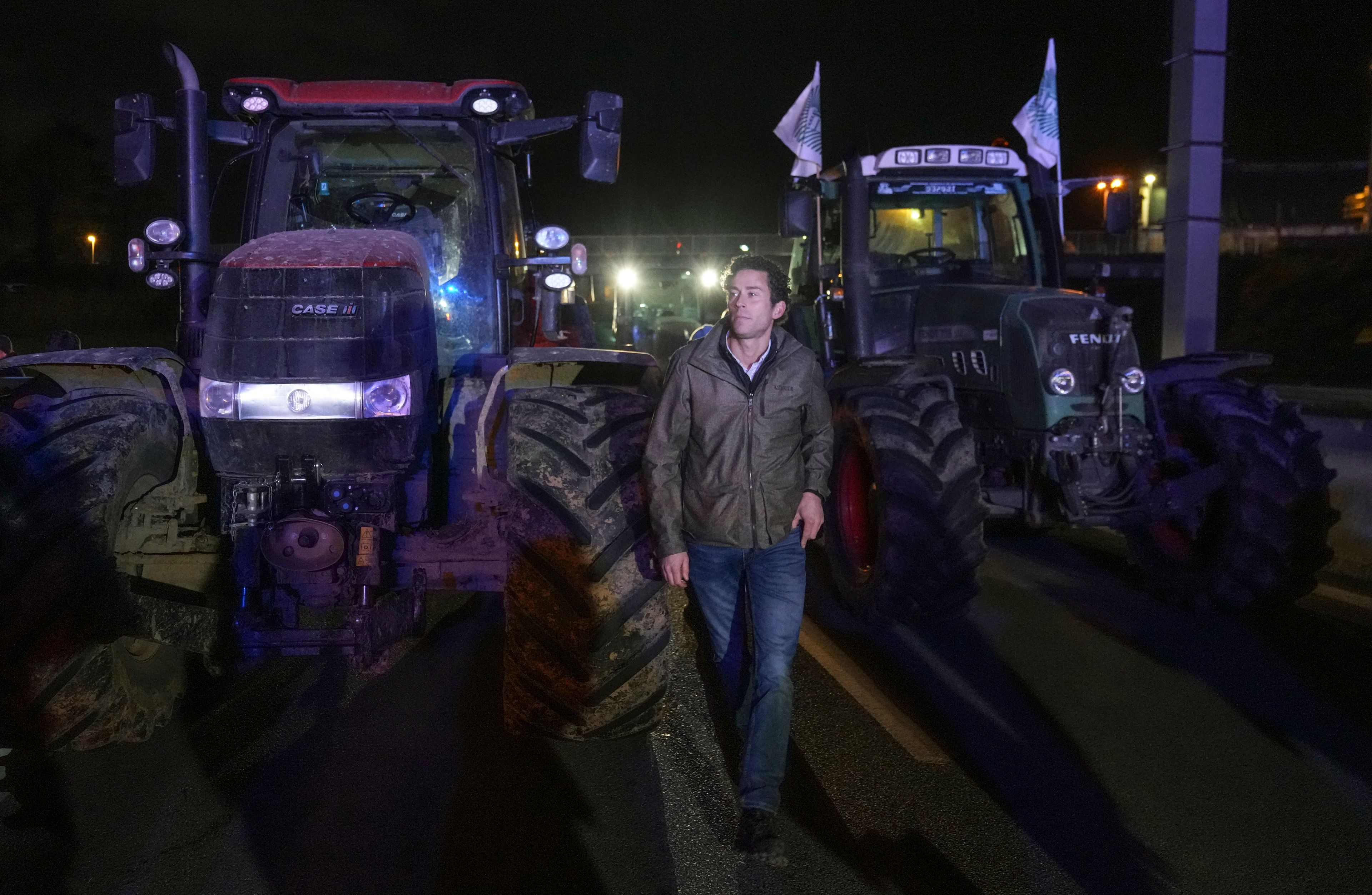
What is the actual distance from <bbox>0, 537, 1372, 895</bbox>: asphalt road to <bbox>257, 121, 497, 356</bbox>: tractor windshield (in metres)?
1.78

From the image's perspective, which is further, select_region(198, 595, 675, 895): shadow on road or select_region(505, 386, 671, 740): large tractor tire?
select_region(505, 386, 671, 740): large tractor tire

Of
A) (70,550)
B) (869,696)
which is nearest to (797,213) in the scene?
(869,696)

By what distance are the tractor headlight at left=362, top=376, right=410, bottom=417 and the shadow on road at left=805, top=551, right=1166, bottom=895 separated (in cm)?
254

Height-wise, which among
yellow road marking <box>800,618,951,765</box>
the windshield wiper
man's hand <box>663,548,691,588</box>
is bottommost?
yellow road marking <box>800,618,951,765</box>

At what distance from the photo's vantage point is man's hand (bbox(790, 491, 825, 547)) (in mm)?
3766

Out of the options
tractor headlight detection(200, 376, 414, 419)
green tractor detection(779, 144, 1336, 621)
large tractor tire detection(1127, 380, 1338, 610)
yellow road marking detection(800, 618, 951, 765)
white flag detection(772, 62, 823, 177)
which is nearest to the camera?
tractor headlight detection(200, 376, 414, 419)

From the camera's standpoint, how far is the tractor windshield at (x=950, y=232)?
793cm

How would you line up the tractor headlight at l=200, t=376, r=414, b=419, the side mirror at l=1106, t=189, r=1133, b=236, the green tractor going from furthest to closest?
1. the side mirror at l=1106, t=189, r=1133, b=236
2. the green tractor
3. the tractor headlight at l=200, t=376, r=414, b=419

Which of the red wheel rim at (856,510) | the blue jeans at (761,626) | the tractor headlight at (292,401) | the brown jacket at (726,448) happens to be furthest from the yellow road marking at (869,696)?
the tractor headlight at (292,401)

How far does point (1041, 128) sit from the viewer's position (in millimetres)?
8031

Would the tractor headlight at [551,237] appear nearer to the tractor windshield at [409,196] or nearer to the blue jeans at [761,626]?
the tractor windshield at [409,196]

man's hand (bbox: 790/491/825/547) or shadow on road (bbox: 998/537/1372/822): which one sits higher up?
man's hand (bbox: 790/491/825/547)

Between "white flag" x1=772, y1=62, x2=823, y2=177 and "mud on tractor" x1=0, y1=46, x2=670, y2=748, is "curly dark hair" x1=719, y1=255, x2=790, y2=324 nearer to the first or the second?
"mud on tractor" x1=0, y1=46, x2=670, y2=748

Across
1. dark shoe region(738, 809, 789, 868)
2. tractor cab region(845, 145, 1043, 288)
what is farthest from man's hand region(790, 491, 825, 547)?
tractor cab region(845, 145, 1043, 288)
